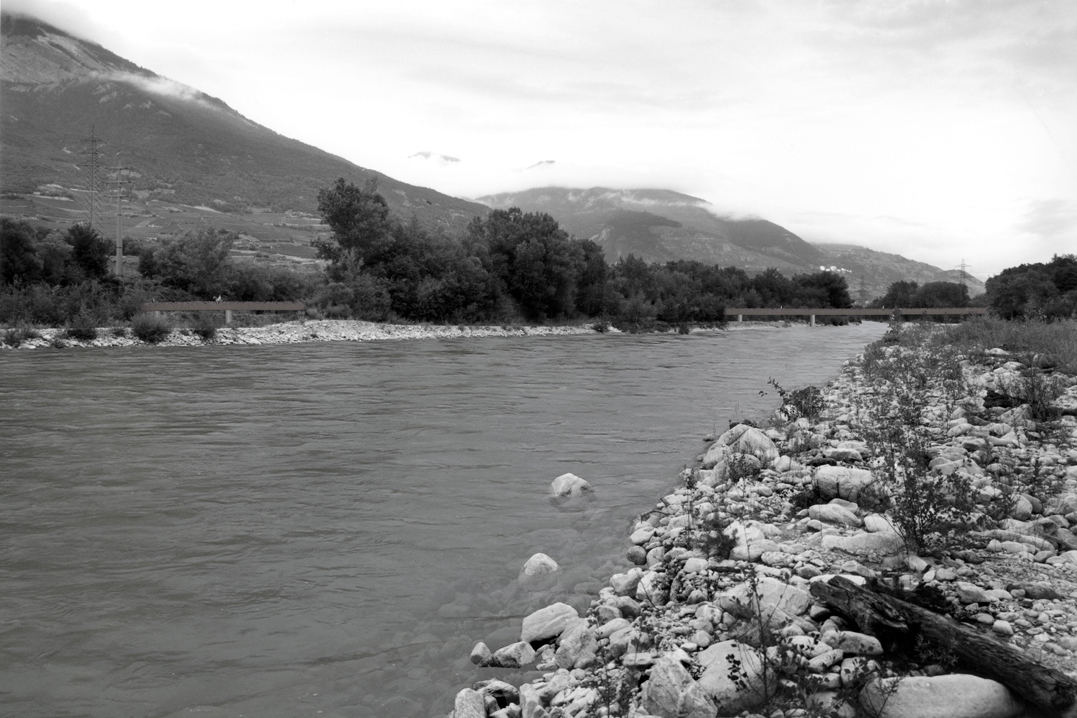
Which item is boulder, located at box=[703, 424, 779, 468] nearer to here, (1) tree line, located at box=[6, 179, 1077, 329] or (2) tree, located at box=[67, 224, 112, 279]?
(1) tree line, located at box=[6, 179, 1077, 329]

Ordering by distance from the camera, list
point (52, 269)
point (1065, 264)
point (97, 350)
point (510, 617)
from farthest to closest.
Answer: point (1065, 264) < point (52, 269) < point (97, 350) < point (510, 617)

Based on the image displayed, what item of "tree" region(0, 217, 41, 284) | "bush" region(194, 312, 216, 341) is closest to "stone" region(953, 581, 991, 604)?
"bush" region(194, 312, 216, 341)

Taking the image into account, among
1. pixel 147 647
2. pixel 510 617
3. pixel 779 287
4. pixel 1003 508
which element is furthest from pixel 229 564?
pixel 779 287

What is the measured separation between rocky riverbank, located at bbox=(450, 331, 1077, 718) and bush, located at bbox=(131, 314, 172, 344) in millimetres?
34574

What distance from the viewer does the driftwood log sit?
126 inches

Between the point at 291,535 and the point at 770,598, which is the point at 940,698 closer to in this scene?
the point at 770,598

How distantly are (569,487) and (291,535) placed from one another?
368cm

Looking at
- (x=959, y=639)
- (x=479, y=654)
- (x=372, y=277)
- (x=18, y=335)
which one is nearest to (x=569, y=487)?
(x=479, y=654)

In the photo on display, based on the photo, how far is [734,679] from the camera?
142 inches

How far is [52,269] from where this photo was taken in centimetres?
4456

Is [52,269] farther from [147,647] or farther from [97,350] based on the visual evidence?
[147,647]

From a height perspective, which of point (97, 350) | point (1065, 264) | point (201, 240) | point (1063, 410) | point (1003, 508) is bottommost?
→ point (97, 350)

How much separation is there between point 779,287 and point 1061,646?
13089 cm

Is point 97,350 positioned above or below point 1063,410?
below
